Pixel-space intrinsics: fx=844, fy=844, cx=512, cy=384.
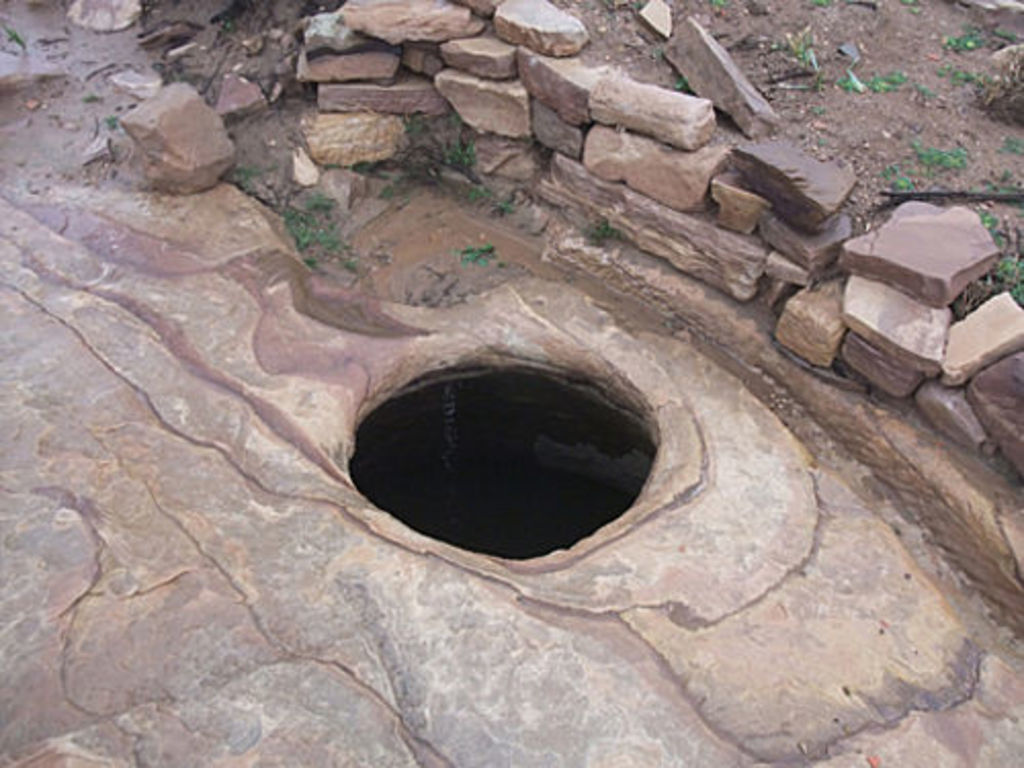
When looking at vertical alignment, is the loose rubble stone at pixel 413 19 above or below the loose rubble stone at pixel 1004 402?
above

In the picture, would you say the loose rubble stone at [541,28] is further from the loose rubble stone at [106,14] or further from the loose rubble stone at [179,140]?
the loose rubble stone at [106,14]

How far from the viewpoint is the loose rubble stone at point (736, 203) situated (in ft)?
11.4

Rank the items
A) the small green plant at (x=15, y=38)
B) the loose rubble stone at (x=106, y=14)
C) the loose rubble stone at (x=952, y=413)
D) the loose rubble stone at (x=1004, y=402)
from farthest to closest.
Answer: the loose rubble stone at (x=106, y=14) < the small green plant at (x=15, y=38) < the loose rubble stone at (x=952, y=413) < the loose rubble stone at (x=1004, y=402)

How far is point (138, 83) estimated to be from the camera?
15.7ft

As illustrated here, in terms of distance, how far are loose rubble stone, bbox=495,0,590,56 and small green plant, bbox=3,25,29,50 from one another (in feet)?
9.85

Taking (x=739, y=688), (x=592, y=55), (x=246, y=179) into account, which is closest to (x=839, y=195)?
(x=592, y=55)

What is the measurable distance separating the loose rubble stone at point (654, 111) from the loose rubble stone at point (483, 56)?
0.52 m

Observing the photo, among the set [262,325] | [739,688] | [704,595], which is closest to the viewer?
[739,688]

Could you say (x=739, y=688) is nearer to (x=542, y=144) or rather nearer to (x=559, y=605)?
(x=559, y=605)

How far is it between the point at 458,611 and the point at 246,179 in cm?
280

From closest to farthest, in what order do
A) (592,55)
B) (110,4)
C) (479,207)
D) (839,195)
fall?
(839,195)
(592,55)
(479,207)
(110,4)

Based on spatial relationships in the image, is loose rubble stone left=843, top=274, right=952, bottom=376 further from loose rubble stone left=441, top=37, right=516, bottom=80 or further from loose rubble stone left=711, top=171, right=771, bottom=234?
loose rubble stone left=441, top=37, right=516, bottom=80

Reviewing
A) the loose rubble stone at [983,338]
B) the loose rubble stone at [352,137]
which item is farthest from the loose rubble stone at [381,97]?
the loose rubble stone at [983,338]

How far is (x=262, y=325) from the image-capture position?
372cm
